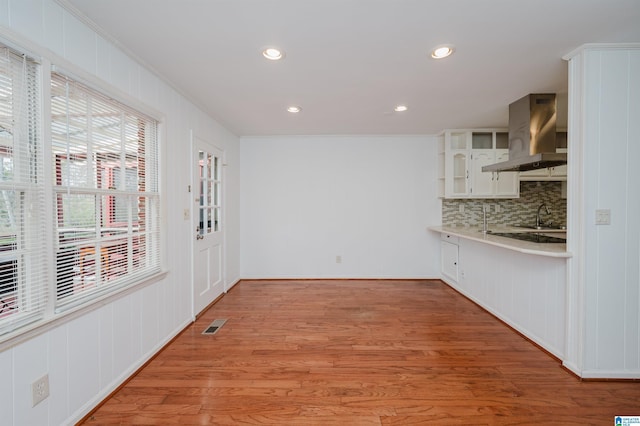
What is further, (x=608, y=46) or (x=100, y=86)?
(x=608, y=46)

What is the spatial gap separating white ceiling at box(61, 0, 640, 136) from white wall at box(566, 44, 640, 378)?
0.25 metres

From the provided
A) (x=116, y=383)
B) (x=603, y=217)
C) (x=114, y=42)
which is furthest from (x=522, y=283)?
(x=114, y=42)

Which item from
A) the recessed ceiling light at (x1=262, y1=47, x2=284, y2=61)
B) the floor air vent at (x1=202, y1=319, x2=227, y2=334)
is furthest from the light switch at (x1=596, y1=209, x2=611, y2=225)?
the floor air vent at (x1=202, y1=319, x2=227, y2=334)

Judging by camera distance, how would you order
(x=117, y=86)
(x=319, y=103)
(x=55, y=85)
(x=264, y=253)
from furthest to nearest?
1. (x=264, y=253)
2. (x=319, y=103)
3. (x=117, y=86)
4. (x=55, y=85)

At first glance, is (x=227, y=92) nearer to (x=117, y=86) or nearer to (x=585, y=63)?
(x=117, y=86)

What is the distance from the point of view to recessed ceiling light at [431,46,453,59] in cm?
201

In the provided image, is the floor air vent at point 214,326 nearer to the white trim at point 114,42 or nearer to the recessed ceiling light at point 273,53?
the white trim at point 114,42

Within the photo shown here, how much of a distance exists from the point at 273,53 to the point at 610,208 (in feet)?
9.10

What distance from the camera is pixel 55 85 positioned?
1.53m

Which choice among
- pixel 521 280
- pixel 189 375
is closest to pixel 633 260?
pixel 521 280

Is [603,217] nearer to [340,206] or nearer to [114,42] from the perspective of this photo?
[340,206]

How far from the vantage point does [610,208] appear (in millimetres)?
2018

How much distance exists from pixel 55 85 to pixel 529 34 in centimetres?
299

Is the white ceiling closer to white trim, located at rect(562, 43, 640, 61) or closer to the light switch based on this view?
white trim, located at rect(562, 43, 640, 61)
